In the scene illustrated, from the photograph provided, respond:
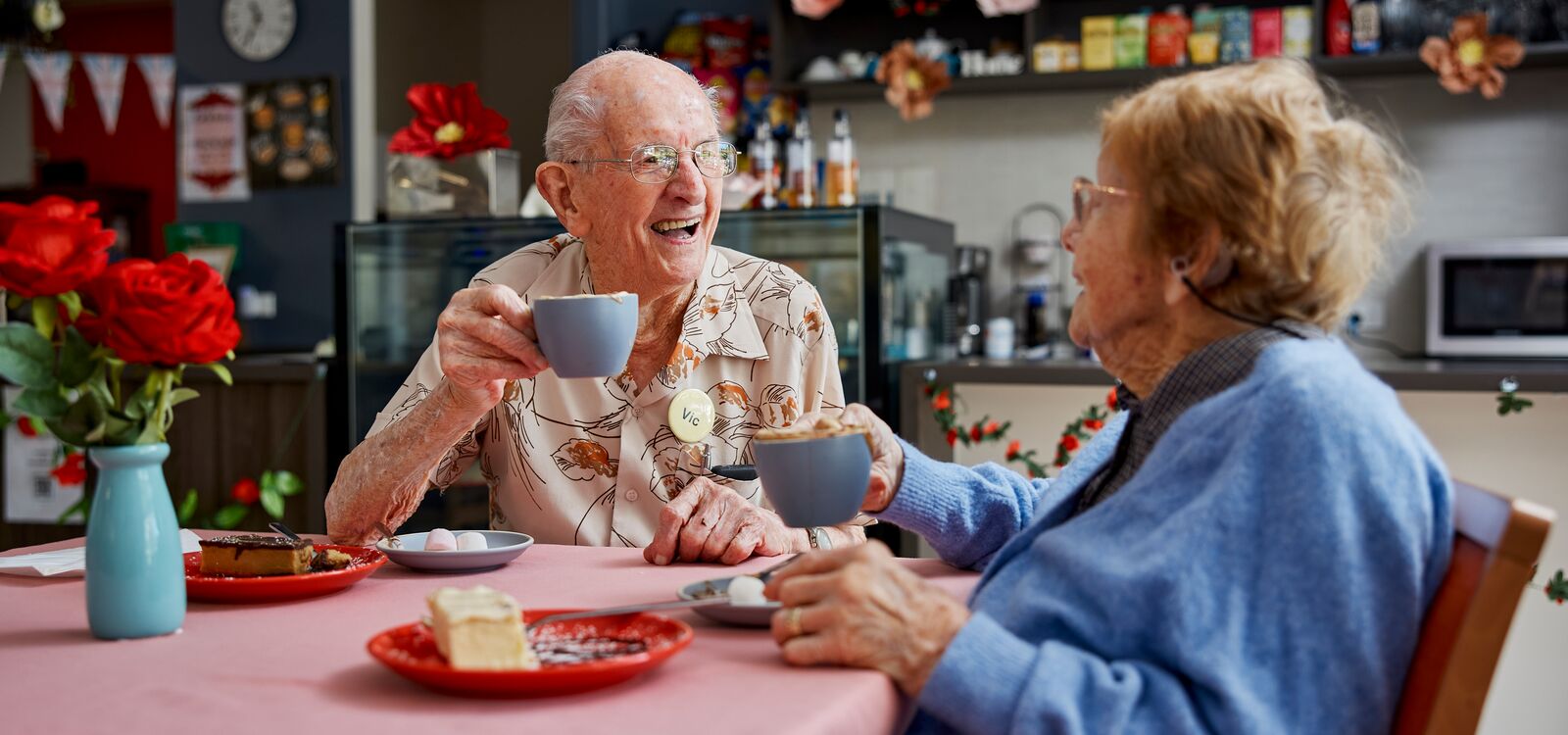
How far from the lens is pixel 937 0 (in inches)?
184

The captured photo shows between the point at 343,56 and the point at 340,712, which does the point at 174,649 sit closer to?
the point at 340,712

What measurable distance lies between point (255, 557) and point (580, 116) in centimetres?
84

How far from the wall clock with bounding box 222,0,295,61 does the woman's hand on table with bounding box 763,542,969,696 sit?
5321 mm

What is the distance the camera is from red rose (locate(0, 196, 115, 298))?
3.26 ft

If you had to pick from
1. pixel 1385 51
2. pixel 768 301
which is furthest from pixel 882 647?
pixel 1385 51

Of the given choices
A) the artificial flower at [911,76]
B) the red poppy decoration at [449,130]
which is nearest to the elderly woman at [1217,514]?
the red poppy decoration at [449,130]

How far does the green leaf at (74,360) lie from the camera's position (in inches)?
40.4

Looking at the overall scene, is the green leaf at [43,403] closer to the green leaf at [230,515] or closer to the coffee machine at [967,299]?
the coffee machine at [967,299]

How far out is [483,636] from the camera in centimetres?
91

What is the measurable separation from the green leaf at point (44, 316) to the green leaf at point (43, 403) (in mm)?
44

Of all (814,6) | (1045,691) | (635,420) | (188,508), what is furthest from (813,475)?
(814,6)

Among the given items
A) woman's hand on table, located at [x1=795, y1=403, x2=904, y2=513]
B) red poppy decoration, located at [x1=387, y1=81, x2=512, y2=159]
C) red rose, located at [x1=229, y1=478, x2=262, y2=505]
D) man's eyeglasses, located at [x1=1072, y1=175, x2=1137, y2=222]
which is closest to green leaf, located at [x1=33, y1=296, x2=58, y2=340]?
woman's hand on table, located at [x1=795, y1=403, x2=904, y2=513]

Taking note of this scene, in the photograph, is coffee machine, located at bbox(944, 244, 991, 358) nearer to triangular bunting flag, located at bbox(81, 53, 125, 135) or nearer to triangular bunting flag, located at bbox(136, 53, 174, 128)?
triangular bunting flag, located at bbox(136, 53, 174, 128)

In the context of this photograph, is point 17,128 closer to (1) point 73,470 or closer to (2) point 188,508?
(2) point 188,508
